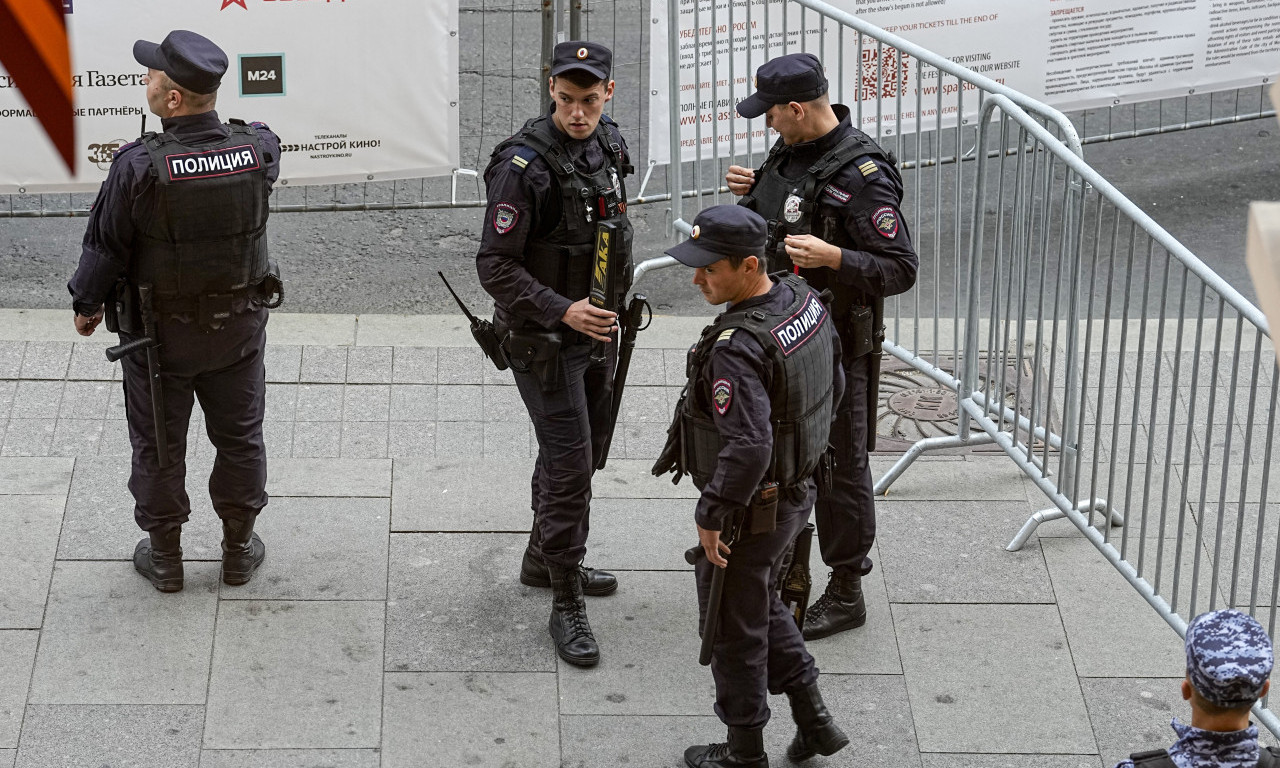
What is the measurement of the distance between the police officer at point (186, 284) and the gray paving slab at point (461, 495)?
28.5 inches

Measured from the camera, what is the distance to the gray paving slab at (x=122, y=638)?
516 centimetres

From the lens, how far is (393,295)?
26.5 ft

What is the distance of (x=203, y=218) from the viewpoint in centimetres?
517

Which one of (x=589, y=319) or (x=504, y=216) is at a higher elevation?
(x=504, y=216)

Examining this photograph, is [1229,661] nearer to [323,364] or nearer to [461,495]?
[461,495]

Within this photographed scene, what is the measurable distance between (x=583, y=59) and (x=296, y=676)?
2.23 meters

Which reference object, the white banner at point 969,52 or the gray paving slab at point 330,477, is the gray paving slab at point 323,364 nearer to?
the gray paving slab at point 330,477

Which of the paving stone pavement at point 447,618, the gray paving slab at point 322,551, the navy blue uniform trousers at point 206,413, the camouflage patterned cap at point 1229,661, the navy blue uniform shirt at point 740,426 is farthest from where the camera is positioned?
the gray paving slab at point 322,551

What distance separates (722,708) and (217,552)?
214 cm

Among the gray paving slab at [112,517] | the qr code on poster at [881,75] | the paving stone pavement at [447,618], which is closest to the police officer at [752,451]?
the paving stone pavement at [447,618]

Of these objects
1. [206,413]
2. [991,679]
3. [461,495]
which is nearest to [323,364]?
[461,495]

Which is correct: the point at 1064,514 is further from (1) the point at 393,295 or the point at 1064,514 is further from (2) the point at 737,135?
(1) the point at 393,295

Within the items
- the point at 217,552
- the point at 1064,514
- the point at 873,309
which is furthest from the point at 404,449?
the point at 1064,514

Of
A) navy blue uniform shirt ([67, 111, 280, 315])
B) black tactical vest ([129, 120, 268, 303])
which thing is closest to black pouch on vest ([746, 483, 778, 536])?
black tactical vest ([129, 120, 268, 303])
